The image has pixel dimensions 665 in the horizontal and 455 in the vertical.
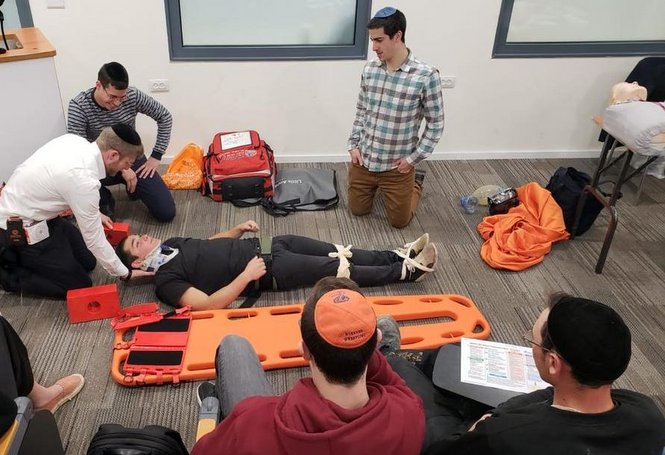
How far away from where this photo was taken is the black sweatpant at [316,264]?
8.59 ft

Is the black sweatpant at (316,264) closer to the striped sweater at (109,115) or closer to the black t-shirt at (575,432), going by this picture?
the striped sweater at (109,115)

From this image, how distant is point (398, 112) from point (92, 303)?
1.82m

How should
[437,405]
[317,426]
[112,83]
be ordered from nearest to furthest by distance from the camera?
[317,426] → [437,405] → [112,83]

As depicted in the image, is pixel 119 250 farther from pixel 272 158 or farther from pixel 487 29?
pixel 487 29

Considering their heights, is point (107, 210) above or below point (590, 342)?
below

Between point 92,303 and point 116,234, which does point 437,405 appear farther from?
point 116,234

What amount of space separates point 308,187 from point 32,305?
5.67ft

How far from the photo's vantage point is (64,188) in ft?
7.42

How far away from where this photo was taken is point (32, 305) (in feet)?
8.41

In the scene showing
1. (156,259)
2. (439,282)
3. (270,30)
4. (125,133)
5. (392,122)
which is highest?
(270,30)

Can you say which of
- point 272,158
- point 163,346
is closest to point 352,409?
point 163,346

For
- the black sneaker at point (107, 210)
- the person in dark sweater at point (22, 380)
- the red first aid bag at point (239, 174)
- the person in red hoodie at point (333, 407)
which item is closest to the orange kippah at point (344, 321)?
the person in red hoodie at point (333, 407)

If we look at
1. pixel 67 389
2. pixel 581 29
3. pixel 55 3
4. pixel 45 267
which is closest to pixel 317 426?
pixel 67 389

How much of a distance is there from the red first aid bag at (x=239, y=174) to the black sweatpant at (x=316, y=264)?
81 centimetres
